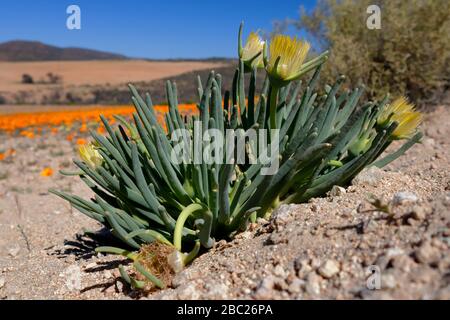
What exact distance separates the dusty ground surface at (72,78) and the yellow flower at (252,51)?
2760 centimetres

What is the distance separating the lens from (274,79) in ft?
7.73

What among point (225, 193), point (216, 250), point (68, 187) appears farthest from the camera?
point (68, 187)

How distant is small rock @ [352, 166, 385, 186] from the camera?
2828mm

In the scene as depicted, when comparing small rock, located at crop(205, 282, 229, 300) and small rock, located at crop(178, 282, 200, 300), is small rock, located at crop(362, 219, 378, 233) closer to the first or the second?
small rock, located at crop(205, 282, 229, 300)

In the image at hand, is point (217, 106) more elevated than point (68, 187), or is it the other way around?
point (217, 106)

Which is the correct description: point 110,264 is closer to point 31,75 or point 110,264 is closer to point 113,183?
point 113,183

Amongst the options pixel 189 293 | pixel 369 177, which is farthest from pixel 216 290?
pixel 369 177

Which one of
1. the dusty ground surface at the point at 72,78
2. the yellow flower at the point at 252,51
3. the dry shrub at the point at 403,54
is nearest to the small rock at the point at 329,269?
the yellow flower at the point at 252,51

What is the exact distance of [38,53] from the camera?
86.2 meters

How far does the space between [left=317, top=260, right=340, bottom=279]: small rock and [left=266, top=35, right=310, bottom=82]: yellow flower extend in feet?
3.01

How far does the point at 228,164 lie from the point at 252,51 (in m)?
0.96
